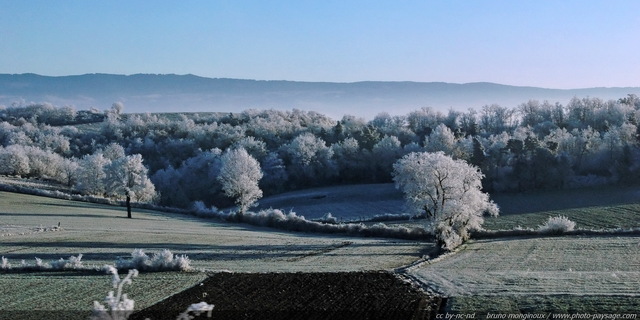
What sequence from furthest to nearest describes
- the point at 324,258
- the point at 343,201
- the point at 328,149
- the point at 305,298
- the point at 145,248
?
the point at 328,149 → the point at 343,201 → the point at 145,248 → the point at 324,258 → the point at 305,298

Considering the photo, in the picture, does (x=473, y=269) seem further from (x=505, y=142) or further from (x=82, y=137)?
(x=82, y=137)

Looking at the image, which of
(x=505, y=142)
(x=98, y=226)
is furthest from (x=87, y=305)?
(x=505, y=142)

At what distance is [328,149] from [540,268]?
3505 inches

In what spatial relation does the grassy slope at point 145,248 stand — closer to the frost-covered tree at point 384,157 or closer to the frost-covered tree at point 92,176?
the frost-covered tree at point 92,176

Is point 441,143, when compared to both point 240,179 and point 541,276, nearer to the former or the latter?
point 240,179

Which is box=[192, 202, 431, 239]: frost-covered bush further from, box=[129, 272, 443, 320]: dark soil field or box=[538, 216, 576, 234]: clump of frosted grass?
box=[129, 272, 443, 320]: dark soil field

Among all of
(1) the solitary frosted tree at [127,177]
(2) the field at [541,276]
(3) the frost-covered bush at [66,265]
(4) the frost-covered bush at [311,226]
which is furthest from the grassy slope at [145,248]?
(2) the field at [541,276]

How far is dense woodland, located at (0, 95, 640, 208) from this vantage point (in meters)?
95.3

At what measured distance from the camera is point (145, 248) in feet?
150

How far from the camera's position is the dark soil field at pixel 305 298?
21438mm

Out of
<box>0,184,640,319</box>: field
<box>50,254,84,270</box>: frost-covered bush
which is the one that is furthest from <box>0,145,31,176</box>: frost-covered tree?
<box>50,254,84,270</box>: frost-covered bush

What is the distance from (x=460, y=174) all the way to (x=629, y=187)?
4904 centimetres

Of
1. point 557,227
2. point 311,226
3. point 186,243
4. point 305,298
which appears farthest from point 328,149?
point 305,298

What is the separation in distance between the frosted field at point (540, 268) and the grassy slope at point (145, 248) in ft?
15.1
